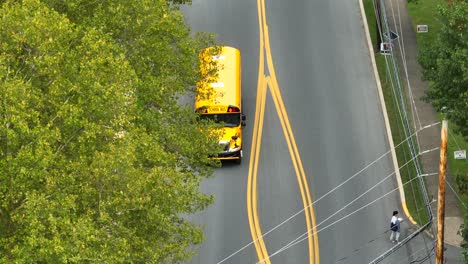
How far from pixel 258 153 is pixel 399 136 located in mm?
6387

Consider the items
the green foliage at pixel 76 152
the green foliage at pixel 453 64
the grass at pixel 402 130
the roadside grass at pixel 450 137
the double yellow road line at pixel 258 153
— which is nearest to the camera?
the green foliage at pixel 76 152

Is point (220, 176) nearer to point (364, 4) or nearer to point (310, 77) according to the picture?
point (310, 77)

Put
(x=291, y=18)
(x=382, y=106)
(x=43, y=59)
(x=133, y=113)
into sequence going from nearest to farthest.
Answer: (x=43, y=59)
(x=133, y=113)
(x=382, y=106)
(x=291, y=18)

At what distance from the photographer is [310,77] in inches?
Result: 1944

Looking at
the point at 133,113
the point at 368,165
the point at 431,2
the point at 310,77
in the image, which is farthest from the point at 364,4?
the point at 133,113

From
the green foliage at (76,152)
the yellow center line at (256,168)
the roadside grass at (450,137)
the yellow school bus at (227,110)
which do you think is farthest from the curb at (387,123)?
the green foliage at (76,152)

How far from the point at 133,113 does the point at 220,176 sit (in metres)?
14.1

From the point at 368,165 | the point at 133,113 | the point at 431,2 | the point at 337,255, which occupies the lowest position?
the point at 337,255

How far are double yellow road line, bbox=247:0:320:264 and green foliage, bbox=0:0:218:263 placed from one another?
805cm

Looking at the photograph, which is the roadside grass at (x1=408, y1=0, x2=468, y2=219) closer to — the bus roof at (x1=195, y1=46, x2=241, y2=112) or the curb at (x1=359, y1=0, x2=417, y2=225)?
the curb at (x1=359, y1=0, x2=417, y2=225)

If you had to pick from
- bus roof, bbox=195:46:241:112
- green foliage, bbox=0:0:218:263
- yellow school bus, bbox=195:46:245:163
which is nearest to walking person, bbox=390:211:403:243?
yellow school bus, bbox=195:46:245:163

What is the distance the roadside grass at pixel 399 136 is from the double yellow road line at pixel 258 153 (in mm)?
4184

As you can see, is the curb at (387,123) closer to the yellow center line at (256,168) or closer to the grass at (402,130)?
the grass at (402,130)

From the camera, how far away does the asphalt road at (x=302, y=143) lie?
4069cm
